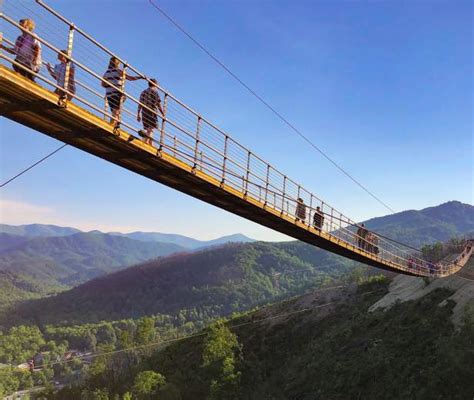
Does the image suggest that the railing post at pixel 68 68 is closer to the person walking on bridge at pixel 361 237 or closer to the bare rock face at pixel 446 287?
the person walking on bridge at pixel 361 237

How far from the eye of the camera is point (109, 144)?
10.6 m

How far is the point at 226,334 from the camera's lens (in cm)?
5906

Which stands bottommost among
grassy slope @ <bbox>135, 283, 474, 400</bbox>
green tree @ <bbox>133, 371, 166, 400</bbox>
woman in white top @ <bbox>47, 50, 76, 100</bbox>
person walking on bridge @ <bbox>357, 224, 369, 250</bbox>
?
green tree @ <bbox>133, 371, 166, 400</bbox>

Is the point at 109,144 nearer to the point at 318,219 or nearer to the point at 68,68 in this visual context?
the point at 68,68

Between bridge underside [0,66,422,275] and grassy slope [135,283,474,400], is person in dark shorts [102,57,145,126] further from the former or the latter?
grassy slope [135,283,474,400]

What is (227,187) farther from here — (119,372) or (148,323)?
(119,372)

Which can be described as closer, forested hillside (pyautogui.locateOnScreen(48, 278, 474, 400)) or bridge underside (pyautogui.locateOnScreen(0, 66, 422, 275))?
bridge underside (pyautogui.locateOnScreen(0, 66, 422, 275))

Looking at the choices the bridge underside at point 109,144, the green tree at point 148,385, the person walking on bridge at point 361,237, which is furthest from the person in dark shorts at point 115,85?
the green tree at point 148,385

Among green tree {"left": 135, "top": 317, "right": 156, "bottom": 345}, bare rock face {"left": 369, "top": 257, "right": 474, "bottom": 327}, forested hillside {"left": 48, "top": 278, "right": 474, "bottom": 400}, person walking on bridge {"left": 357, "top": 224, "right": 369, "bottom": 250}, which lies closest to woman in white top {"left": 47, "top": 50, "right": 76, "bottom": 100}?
person walking on bridge {"left": 357, "top": 224, "right": 369, "bottom": 250}

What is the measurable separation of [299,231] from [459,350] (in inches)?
534

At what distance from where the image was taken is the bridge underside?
8391 mm

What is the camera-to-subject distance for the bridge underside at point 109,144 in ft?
27.5

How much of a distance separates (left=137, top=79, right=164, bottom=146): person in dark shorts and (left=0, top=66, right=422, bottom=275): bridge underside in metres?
0.42

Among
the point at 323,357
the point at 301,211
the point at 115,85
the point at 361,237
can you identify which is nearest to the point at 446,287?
the point at 323,357
